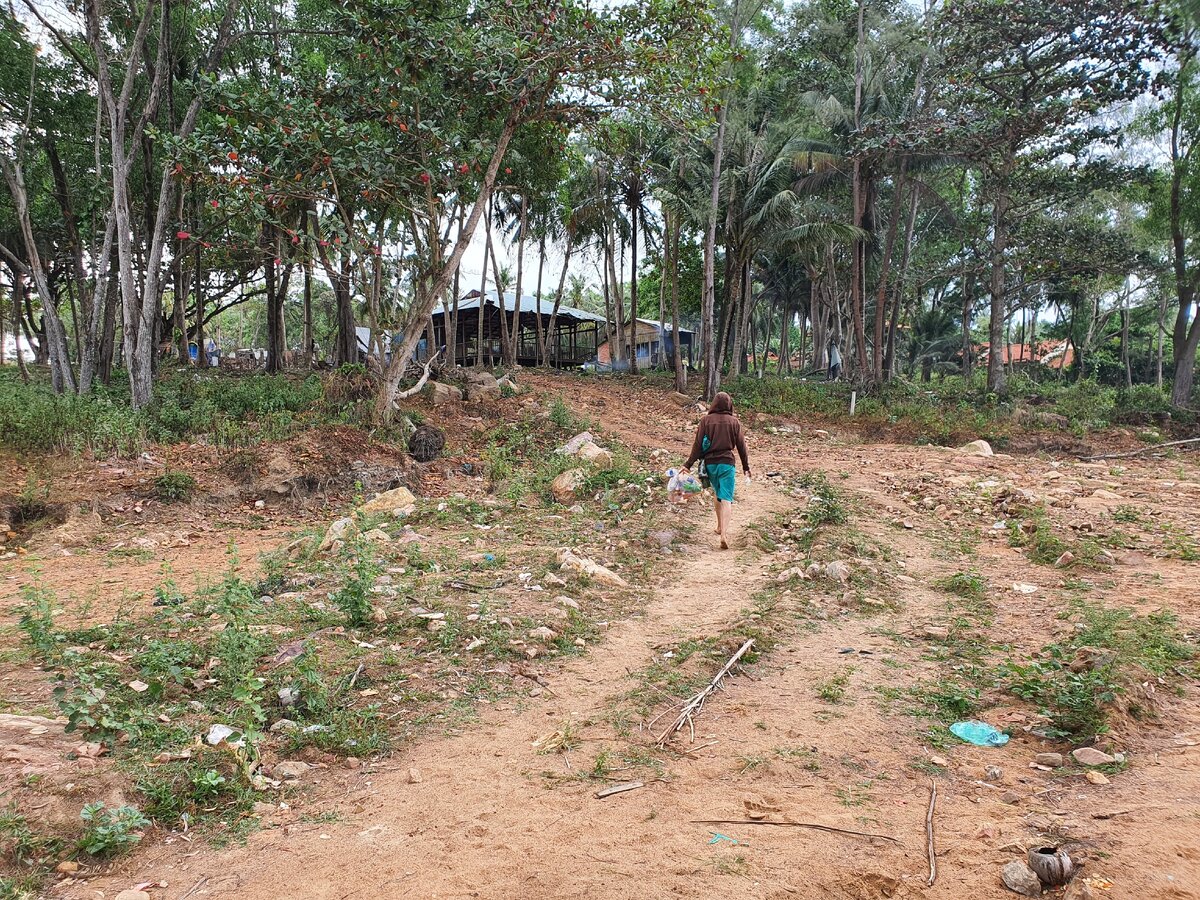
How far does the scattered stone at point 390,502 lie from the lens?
8.20 metres

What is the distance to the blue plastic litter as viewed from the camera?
3186 mm

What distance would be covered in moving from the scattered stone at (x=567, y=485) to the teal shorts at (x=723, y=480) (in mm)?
2145

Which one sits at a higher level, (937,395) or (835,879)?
(937,395)

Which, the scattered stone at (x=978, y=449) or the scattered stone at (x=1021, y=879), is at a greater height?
the scattered stone at (x=978, y=449)

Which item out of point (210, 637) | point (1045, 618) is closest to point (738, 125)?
point (1045, 618)

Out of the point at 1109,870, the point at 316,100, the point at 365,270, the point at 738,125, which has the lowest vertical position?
the point at 1109,870

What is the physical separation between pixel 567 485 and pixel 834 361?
27.8 m

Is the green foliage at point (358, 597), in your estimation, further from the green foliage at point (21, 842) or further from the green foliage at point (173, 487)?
the green foliage at point (173, 487)

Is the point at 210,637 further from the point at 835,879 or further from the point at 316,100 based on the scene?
the point at 316,100

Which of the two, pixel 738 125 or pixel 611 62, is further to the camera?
pixel 738 125

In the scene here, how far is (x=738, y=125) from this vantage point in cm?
1841

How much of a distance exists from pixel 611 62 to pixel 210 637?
8953 millimetres

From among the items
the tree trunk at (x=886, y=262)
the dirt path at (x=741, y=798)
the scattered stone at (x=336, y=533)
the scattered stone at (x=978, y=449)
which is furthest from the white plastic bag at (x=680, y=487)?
the tree trunk at (x=886, y=262)

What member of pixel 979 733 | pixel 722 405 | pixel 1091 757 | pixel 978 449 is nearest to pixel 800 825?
pixel 979 733
